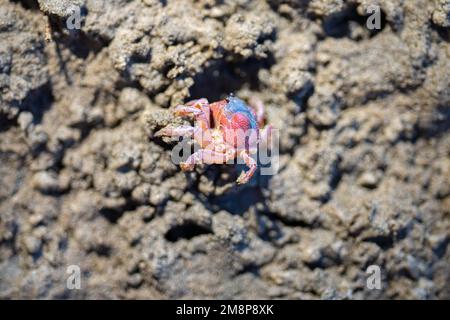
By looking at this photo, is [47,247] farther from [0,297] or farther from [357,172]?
[357,172]

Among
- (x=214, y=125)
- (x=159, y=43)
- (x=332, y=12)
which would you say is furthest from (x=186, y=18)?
(x=332, y=12)

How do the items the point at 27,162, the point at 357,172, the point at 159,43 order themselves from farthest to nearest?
the point at 357,172 < the point at 27,162 < the point at 159,43

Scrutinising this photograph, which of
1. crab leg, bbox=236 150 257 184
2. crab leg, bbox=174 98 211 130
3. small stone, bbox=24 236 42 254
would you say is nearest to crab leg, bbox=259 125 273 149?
crab leg, bbox=236 150 257 184

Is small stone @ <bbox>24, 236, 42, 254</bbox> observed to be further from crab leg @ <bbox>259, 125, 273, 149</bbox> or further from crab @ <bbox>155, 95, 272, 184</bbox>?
crab leg @ <bbox>259, 125, 273, 149</bbox>

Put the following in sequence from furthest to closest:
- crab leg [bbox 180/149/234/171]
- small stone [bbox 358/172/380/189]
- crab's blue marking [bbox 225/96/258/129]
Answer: small stone [bbox 358/172/380/189] < crab's blue marking [bbox 225/96/258/129] < crab leg [bbox 180/149/234/171]

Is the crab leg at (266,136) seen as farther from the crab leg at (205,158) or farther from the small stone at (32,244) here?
the small stone at (32,244)

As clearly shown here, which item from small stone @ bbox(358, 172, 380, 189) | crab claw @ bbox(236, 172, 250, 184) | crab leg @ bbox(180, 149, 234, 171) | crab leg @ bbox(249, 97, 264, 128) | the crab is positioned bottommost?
crab claw @ bbox(236, 172, 250, 184)

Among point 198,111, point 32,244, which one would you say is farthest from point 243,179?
point 32,244

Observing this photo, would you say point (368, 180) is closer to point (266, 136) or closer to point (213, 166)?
point (266, 136)
